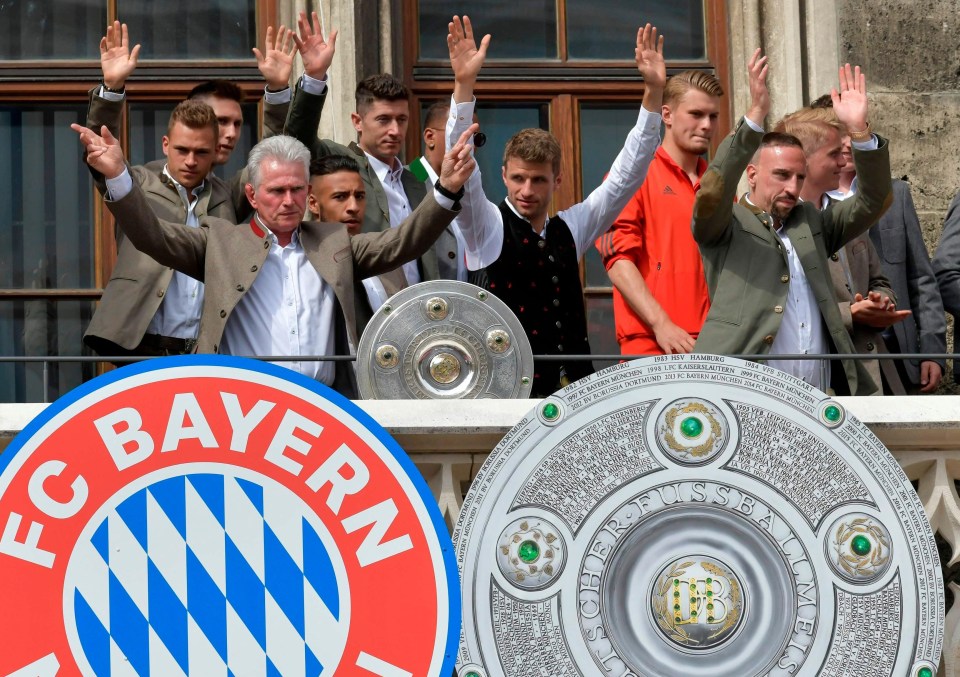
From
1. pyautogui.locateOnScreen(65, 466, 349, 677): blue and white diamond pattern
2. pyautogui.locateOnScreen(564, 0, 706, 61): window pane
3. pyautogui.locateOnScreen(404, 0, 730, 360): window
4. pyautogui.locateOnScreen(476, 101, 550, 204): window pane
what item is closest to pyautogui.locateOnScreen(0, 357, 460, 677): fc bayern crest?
pyautogui.locateOnScreen(65, 466, 349, 677): blue and white diamond pattern

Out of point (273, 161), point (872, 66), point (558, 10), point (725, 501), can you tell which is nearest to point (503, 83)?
point (558, 10)

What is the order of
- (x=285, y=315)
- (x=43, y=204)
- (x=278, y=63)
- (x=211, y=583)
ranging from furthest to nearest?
1. (x=43, y=204)
2. (x=278, y=63)
3. (x=285, y=315)
4. (x=211, y=583)

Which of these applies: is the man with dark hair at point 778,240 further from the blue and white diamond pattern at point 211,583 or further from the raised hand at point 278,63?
the blue and white diamond pattern at point 211,583

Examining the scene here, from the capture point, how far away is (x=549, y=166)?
24.4ft

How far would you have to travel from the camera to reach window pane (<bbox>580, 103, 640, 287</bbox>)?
29.8 ft

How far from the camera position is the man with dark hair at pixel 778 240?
23.2ft

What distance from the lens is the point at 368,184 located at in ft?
25.6

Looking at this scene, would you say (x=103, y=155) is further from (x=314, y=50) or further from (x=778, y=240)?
(x=778, y=240)

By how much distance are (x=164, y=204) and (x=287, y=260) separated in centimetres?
79

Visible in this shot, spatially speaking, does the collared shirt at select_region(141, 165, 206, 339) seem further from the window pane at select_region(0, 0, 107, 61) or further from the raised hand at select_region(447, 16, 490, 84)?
the window pane at select_region(0, 0, 107, 61)

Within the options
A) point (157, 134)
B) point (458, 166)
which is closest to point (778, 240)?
point (458, 166)

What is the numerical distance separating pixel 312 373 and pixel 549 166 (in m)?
1.18

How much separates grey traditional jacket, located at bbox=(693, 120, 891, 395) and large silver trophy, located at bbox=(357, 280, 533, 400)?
30.7 inches

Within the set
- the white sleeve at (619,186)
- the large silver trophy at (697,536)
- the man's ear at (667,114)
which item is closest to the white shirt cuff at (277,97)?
the white sleeve at (619,186)
